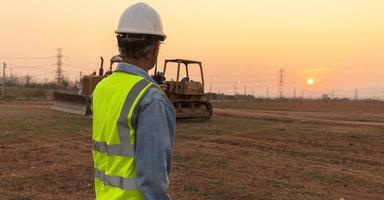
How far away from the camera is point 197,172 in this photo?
10.1 meters

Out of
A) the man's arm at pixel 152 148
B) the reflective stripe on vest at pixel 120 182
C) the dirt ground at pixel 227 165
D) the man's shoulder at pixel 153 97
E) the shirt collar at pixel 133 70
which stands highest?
the shirt collar at pixel 133 70

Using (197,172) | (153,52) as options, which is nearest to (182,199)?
(197,172)

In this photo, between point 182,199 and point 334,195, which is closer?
point 182,199

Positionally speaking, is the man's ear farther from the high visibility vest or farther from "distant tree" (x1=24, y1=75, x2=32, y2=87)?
"distant tree" (x1=24, y1=75, x2=32, y2=87)

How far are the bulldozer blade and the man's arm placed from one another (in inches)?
886

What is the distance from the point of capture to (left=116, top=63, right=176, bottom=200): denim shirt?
2.17 metres

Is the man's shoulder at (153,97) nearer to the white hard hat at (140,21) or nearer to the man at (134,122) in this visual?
the man at (134,122)

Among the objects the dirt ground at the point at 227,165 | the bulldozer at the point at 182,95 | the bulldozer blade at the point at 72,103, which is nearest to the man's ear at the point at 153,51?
the dirt ground at the point at 227,165

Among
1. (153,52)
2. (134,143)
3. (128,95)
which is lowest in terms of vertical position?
(134,143)

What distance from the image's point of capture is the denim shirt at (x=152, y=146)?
7.13ft

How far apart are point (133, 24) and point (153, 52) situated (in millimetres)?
154

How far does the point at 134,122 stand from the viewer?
7.32ft

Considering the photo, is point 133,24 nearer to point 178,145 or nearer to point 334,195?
point 334,195

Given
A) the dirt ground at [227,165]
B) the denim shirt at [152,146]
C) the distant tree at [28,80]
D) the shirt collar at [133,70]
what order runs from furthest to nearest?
the distant tree at [28,80], the dirt ground at [227,165], the shirt collar at [133,70], the denim shirt at [152,146]
